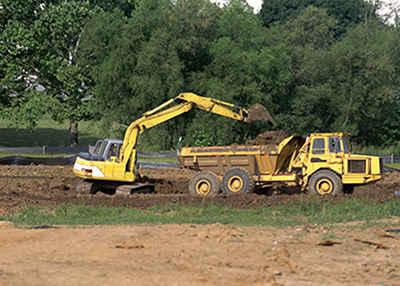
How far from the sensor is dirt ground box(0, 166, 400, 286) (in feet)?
28.3

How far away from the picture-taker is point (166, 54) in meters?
39.4

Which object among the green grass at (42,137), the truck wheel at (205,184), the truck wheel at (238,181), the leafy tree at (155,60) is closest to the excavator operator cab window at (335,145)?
the truck wheel at (238,181)

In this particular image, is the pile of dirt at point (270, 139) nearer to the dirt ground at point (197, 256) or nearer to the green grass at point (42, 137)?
the dirt ground at point (197, 256)

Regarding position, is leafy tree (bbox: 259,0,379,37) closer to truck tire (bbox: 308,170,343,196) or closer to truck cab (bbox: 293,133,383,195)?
truck cab (bbox: 293,133,383,195)

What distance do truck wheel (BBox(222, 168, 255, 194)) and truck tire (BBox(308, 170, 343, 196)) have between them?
7.20 ft

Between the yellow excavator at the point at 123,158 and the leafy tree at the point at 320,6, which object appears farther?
the leafy tree at the point at 320,6

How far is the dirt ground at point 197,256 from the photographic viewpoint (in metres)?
8.64

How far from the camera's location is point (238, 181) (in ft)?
64.9

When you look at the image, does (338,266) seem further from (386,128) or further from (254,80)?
(386,128)

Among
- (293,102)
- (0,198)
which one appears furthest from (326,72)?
(0,198)

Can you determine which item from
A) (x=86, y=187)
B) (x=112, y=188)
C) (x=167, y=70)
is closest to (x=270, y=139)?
(x=112, y=188)

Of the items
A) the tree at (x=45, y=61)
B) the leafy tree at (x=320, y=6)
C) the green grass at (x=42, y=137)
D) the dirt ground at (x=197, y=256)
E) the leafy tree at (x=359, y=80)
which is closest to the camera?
the dirt ground at (x=197, y=256)

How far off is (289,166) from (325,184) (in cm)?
155

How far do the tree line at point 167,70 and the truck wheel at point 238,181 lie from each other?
63.8 feet
